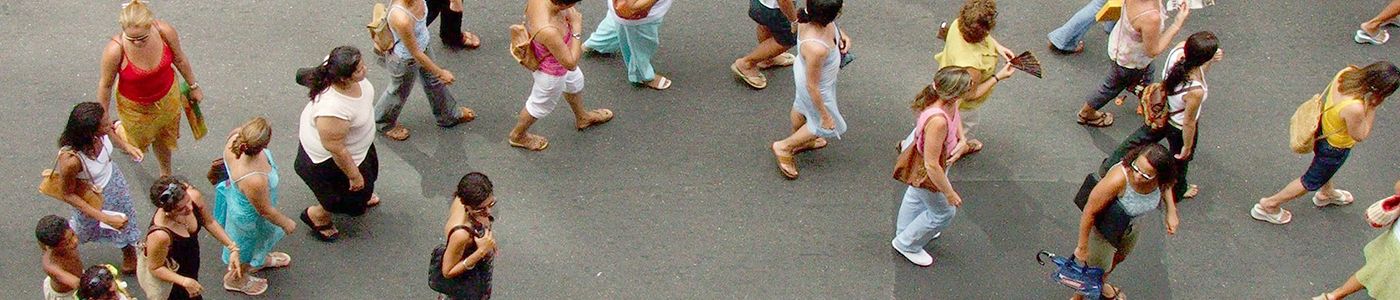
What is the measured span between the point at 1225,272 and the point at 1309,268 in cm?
46

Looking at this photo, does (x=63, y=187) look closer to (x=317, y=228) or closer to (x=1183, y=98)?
(x=317, y=228)

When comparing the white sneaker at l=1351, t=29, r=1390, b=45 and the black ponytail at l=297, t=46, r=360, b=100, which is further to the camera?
the white sneaker at l=1351, t=29, r=1390, b=45

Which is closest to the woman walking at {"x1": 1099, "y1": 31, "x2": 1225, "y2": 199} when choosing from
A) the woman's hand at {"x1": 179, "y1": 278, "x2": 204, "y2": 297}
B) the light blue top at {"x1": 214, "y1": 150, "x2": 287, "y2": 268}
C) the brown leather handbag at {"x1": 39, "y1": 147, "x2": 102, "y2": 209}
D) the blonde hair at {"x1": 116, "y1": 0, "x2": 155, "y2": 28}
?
the light blue top at {"x1": 214, "y1": 150, "x2": 287, "y2": 268}

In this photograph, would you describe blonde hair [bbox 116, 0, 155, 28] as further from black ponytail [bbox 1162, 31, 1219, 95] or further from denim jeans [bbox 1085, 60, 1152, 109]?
denim jeans [bbox 1085, 60, 1152, 109]

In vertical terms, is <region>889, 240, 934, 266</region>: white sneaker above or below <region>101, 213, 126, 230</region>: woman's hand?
below

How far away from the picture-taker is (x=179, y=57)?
20.9 ft

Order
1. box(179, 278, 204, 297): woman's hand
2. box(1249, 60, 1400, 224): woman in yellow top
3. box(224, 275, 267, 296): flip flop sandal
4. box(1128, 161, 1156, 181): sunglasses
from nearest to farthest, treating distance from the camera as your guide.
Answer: box(1128, 161, 1156, 181): sunglasses, box(179, 278, 204, 297): woman's hand, box(1249, 60, 1400, 224): woman in yellow top, box(224, 275, 267, 296): flip flop sandal

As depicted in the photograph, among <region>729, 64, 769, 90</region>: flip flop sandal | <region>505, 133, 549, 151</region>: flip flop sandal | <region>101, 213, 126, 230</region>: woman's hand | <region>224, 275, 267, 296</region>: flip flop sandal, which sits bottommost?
<region>729, 64, 769, 90</region>: flip flop sandal

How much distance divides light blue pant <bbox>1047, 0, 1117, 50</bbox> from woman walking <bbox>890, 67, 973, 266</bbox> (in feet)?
7.56

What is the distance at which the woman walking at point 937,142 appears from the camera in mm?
5648

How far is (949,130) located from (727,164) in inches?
72.7

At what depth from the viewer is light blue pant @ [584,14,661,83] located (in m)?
7.54

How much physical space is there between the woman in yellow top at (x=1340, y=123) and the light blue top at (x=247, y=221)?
5.12 m

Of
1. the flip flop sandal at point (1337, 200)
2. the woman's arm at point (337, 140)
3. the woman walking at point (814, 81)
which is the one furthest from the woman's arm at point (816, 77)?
the flip flop sandal at point (1337, 200)
